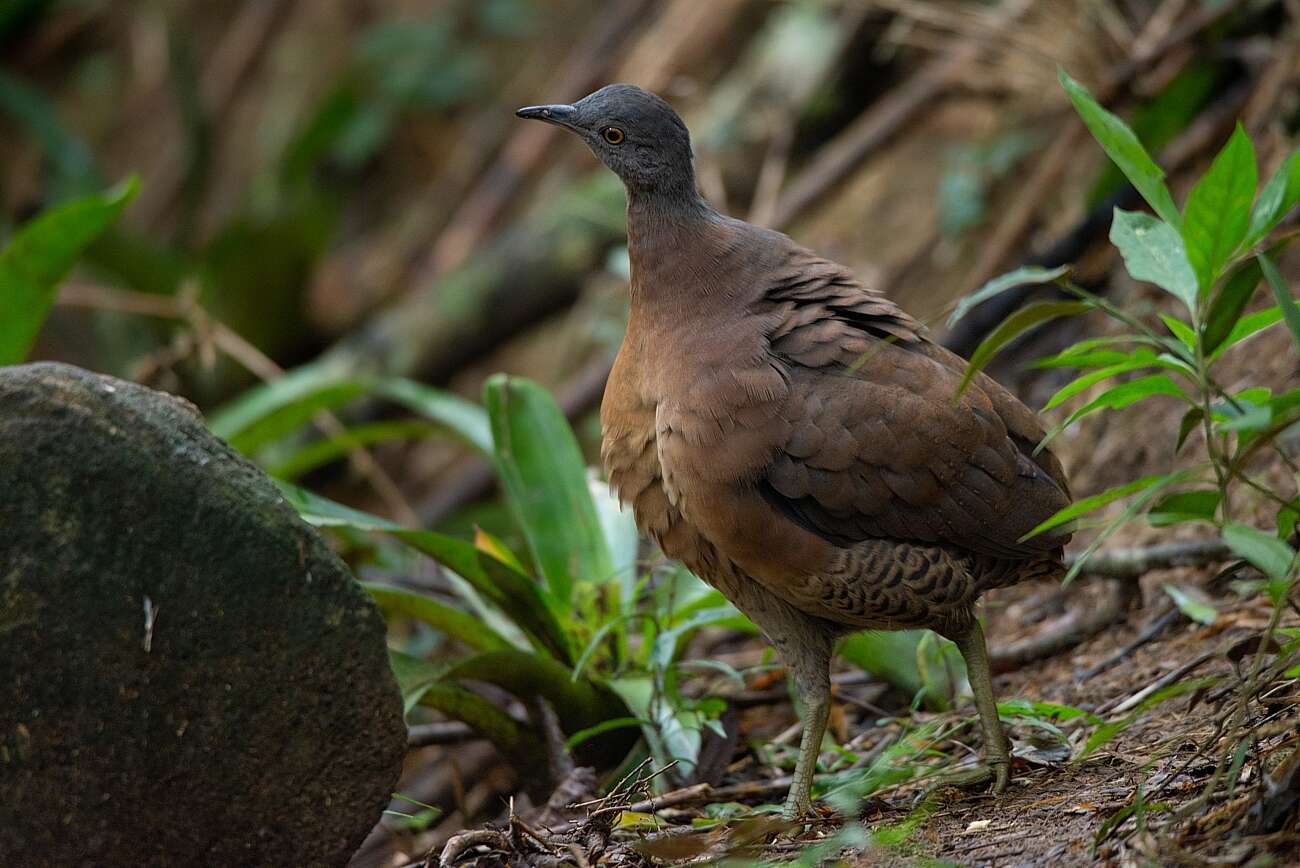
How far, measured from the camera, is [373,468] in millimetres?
5617

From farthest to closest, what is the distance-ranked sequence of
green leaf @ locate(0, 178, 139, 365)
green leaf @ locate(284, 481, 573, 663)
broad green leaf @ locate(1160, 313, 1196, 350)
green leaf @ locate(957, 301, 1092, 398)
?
1. green leaf @ locate(0, 178, 139, 365)
2. green leaf @ locate(284, 481, 573, 663)
3. broad green leaf @ locate(1160, 313, 1196, 350)
4. green leaf @ locate(957, 301, 1092, 398)

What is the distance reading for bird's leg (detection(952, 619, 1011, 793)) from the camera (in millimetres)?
3055

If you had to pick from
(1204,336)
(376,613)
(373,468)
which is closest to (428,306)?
(373,468)

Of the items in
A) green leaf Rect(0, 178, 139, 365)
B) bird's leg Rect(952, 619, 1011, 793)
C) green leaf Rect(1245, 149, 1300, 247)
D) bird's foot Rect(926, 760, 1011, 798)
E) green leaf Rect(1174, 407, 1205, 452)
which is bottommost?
bird's foot Rect(926, 760, 1011, 798)

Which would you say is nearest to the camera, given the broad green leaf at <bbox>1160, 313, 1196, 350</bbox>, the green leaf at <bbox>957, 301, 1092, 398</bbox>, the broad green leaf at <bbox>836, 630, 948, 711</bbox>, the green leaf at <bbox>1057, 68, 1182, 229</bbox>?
the green leaf at <bbox>957, 301, 1092, 398</bbox>

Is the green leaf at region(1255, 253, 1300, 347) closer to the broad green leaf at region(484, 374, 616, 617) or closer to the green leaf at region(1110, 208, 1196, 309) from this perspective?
the green leaf at region(1110, 208, 1196, 309)

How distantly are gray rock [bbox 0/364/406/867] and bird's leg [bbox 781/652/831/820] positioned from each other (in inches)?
40.4

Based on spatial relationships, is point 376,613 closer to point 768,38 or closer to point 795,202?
point 795,202

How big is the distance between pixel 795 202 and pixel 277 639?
480cm

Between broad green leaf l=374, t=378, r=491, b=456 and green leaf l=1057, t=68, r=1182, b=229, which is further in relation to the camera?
broad green leaf l=374, t=378, r=491, b=456

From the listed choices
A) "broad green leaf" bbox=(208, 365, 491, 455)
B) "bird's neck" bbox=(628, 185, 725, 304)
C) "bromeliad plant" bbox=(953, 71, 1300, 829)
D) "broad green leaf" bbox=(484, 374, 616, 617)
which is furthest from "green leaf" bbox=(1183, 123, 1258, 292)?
"broad green leaf" bbox=(208, 365, 491, 455)

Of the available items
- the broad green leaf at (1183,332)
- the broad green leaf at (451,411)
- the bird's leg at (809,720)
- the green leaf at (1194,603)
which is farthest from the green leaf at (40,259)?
the green leaf at (1194,603)

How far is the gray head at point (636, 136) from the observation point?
140 inches

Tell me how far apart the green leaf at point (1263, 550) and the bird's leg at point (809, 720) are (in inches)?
49.1
